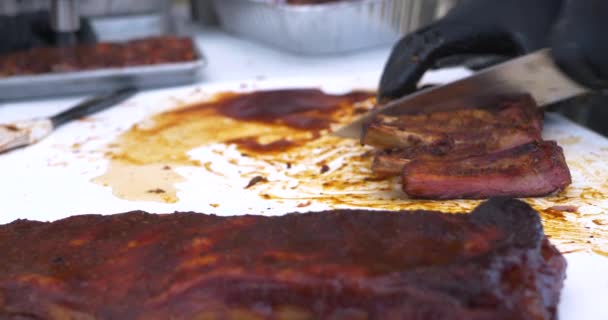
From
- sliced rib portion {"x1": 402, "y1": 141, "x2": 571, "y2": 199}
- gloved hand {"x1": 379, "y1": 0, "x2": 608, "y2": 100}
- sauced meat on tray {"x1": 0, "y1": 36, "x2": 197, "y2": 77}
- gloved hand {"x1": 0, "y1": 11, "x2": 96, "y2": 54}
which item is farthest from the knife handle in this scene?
sliced rib portion {"x1": 402, "y1": 141, "x2": 571, "y2": 199}

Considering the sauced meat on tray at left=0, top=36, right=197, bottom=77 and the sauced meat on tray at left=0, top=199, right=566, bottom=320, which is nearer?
the sauced meat on tray at left=0, top=199, right=566, bottom=320

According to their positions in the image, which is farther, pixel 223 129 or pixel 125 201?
pixel 223 129

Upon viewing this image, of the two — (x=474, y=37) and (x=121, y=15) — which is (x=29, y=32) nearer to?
(x=121, y=15)

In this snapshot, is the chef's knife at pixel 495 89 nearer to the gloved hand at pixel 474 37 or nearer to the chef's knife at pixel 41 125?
the gloved hand at pixel 474 37

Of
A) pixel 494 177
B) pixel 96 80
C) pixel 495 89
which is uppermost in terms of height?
pixel 495 89

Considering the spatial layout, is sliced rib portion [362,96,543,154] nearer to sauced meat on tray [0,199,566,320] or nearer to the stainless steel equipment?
sauced meat on tray [0,199,566,320]

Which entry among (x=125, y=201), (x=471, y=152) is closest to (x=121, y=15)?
(x=125, y=201)

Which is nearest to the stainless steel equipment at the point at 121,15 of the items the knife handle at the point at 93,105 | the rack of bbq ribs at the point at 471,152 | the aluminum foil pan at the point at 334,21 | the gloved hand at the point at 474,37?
the aluminum foil pan at the point at 334,21

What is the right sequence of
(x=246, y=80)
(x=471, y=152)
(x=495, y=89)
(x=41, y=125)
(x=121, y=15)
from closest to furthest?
(x=471, y=152) → (x=495, y=89) → (x=41, y=125) → (x=246, y=80) → (x=121, y=15)
